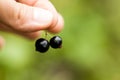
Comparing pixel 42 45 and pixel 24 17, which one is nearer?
pixel 24 17

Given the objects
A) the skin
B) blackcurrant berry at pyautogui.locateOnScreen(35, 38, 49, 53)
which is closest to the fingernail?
the skin

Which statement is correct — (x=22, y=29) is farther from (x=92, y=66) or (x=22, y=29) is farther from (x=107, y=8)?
(x=107, y=8)

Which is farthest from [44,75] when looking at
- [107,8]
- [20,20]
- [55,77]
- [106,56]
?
[20,20]

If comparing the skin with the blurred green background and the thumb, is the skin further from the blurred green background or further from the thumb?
the blurred green background

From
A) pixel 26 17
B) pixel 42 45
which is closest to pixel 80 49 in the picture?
pixel 42 45

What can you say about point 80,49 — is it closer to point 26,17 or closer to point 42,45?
point 42,45

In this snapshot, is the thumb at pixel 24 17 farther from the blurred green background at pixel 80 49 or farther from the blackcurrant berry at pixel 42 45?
the blurred green background at pixel 80 49

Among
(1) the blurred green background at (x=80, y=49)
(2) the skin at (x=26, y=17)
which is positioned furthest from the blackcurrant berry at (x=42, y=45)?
(1) the blurred green background at (x=80, y=49)

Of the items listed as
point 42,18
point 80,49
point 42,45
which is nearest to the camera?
point 42,18
